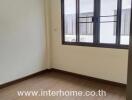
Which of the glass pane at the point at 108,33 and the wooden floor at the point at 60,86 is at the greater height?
the glass pane at the point at 108,33

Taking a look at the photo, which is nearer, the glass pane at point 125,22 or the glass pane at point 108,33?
the glass pane at point 125,22

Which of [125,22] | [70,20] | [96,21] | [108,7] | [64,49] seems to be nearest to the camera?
[125,22]

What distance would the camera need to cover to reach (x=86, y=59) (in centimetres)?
342

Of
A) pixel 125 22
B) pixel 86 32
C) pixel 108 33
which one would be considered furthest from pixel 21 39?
pixel 125 22

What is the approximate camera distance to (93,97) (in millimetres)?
2576

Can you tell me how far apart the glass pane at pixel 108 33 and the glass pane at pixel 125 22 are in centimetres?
18

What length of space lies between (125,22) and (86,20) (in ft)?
2.90

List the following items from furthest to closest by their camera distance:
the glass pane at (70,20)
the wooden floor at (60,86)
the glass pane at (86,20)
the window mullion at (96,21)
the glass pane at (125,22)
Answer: the glass pane at (70,20)
the glass pane at (86,20)
the window mullion at (96,21)
the glass pane at (125,22)
the wooden floor at (60,86)

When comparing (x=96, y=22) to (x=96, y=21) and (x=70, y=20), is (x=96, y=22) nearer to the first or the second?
(x=96, y=21)

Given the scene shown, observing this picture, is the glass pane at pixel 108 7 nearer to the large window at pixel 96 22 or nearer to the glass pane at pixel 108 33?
the large window at pixel 96 22

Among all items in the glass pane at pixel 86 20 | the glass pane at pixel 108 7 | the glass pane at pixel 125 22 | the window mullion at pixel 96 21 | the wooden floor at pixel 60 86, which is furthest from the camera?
the glass pane at pixel 86 20

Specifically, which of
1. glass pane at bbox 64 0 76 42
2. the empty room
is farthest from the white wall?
glass pane at bbox 64 0 76 42

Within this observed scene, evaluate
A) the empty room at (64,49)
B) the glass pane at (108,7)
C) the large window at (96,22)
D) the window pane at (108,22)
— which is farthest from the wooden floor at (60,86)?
the glass pane at (108,7)

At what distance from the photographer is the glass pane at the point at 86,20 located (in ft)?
10.8
